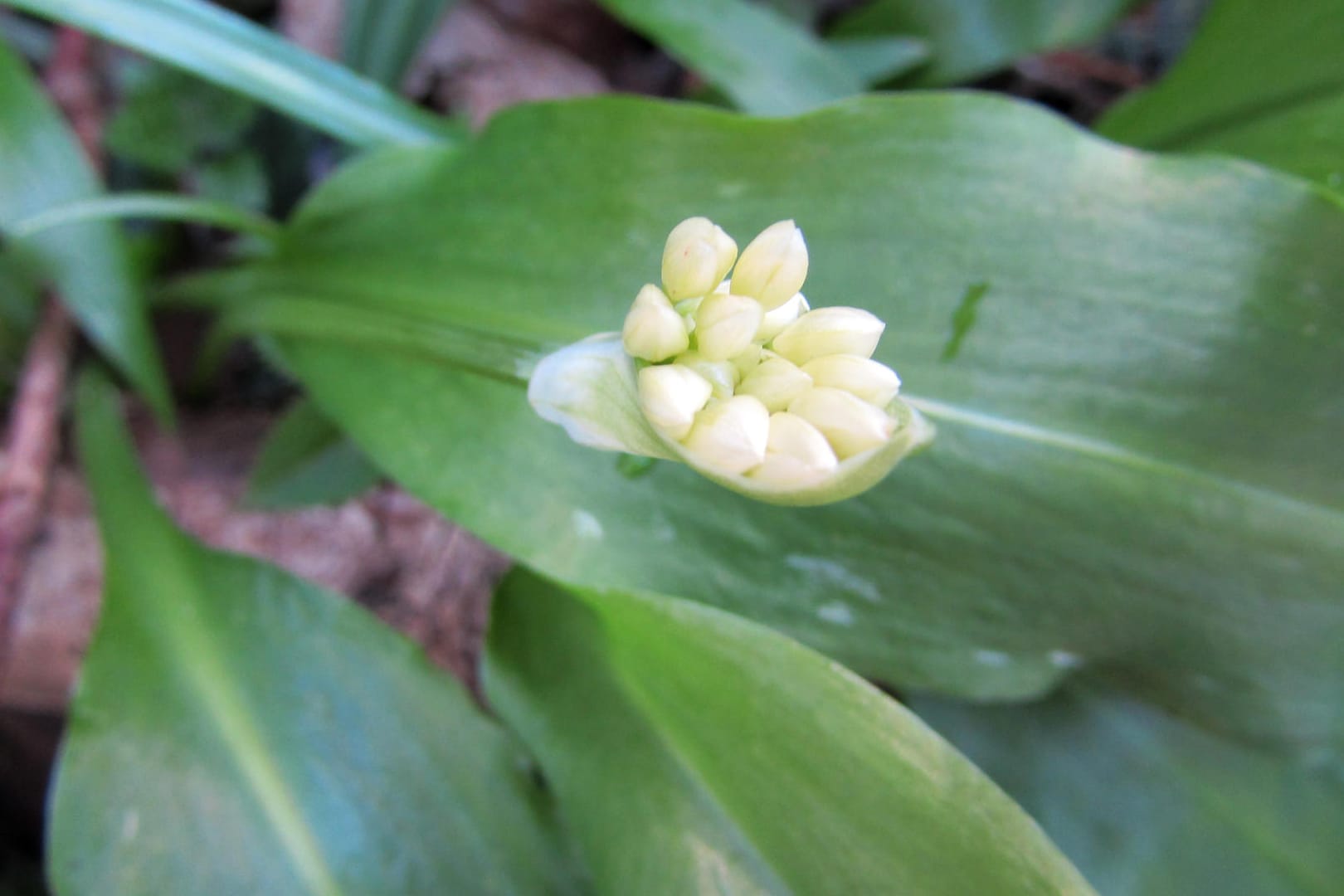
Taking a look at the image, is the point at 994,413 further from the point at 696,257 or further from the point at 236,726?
the point at 236,726

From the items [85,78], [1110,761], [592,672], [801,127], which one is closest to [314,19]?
[85,78]

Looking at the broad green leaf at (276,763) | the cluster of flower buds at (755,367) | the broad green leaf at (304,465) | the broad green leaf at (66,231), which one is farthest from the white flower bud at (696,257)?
the broad green leaf at (66,231)

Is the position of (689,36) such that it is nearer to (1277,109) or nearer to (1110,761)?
(1277,109)

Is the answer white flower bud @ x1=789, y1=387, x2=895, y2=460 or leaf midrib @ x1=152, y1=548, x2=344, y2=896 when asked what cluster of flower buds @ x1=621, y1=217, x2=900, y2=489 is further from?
leaf midrib @ x1=152, y1=548, x2=344, y2=896

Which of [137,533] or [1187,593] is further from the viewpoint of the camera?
[137,533]

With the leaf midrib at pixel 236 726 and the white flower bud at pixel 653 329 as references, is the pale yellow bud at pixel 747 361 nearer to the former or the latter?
the white flower bud at pixel 653 329
